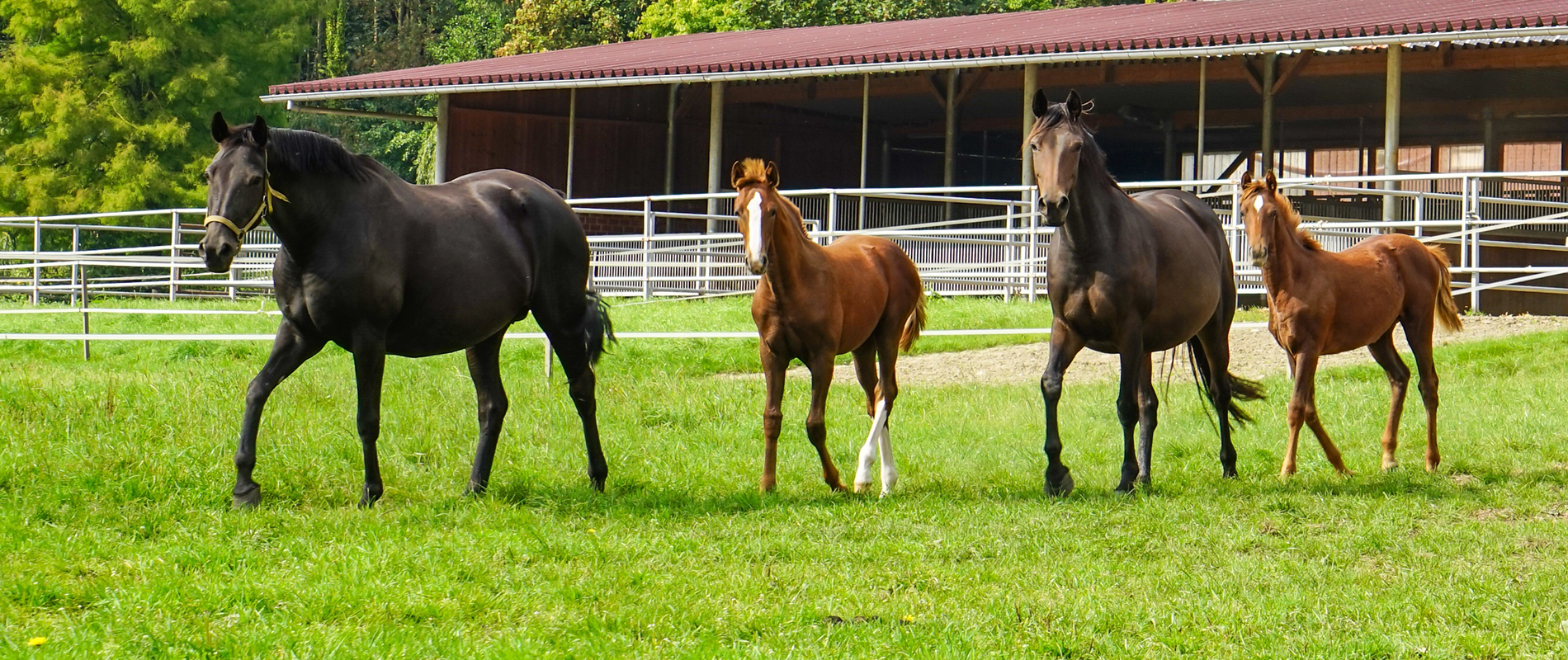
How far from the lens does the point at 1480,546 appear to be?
5.71 metres

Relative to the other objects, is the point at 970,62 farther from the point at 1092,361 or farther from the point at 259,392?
the point at 259,392

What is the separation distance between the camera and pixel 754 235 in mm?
6730

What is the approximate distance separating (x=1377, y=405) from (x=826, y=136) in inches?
753

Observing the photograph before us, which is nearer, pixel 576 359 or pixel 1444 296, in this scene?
pixel 576 359

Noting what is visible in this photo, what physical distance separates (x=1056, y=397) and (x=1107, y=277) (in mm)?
598

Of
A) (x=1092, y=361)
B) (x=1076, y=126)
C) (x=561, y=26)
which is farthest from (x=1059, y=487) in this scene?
(x=561, y=26)

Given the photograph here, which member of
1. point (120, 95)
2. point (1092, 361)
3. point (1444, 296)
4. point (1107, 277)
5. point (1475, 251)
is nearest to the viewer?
point (1107, 277)

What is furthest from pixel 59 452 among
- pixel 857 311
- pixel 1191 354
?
pixel 1191 354

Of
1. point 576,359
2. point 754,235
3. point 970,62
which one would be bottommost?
point 576,359

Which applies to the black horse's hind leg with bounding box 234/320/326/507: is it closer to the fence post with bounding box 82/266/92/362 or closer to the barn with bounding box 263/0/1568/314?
the fence post with bounding box 82/266/92/362

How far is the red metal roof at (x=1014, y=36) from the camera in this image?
664 inches

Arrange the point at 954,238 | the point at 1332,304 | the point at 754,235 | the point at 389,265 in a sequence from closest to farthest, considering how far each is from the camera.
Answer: the point at 389,265
the point at 754,235
the point at 1332,304
the point at 954,238

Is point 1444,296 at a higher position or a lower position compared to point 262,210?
lower

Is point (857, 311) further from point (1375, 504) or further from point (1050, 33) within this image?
point (1050, 33)
